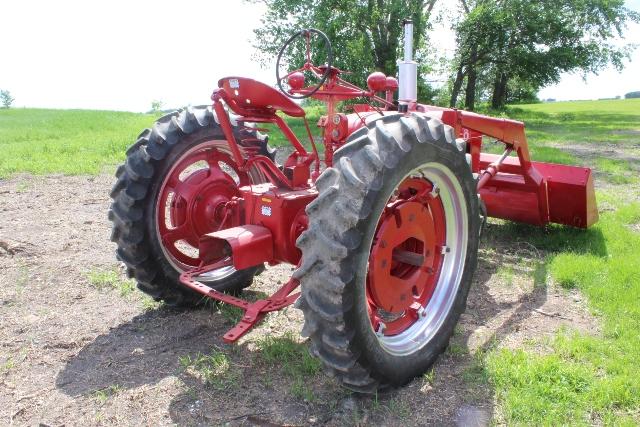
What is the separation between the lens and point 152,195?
11.6ft

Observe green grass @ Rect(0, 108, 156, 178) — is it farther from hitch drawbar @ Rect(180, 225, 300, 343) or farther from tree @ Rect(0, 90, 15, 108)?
tree @ Rect(0, 90, 15, 108)

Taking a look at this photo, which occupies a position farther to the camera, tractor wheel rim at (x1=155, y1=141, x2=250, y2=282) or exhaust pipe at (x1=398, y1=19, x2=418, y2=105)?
exhaust pipe at (x1=398, y1=19, x2=418, y2=105)

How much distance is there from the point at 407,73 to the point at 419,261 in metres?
1.68

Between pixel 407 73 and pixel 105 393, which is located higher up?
pixel 407 73

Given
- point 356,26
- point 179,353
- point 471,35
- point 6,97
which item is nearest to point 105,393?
point 179,353

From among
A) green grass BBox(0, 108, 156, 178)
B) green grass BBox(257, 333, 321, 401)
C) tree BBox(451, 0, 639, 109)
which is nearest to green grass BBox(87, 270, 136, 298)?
green grass BBox(257, 333, 321, 401)

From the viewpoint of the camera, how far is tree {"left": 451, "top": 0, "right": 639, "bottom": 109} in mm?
21953

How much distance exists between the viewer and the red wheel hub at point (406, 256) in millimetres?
3010

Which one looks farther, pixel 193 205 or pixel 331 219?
pixel 193 205

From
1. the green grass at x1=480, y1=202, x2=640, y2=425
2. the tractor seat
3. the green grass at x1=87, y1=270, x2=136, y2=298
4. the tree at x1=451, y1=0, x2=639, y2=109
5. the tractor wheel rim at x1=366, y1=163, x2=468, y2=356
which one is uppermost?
the tree at x1=451, y1=0, x2=639, y2=109

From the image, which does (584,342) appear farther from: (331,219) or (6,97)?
(6,97)

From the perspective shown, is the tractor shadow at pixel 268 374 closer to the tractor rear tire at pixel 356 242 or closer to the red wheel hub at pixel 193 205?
the tractor rear tire at pixel 356 242

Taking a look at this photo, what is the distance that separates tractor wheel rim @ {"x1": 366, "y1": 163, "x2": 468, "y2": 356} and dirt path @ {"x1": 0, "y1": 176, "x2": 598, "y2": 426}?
0.27 metres

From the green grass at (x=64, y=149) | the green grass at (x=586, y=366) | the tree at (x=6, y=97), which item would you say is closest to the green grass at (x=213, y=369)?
the green grass at (x=586, y=366)
